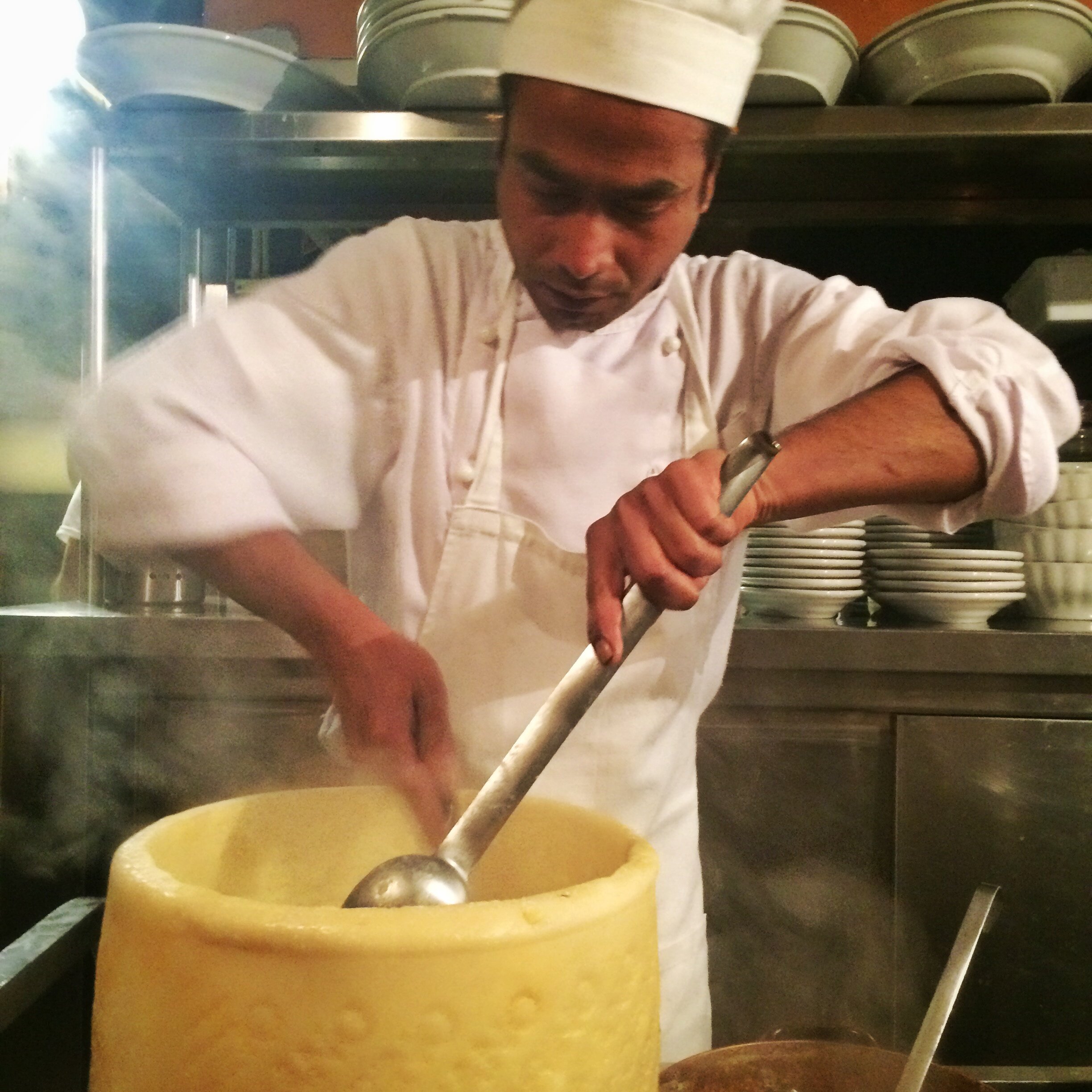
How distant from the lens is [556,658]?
51 centimetres

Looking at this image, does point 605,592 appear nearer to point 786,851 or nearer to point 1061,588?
point 786,851

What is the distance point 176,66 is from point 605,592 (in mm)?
577

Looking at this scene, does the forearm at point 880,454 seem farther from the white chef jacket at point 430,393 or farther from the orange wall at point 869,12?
the orange wall at point 869,12

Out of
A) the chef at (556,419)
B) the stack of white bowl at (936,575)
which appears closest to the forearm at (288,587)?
the chef at (556,419)

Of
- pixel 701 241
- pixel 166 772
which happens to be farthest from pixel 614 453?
pixel 166 772

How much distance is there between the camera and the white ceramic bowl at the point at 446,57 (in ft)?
2.16

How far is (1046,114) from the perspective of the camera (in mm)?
700

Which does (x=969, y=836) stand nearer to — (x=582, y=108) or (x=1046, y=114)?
(x=1046, y=114)

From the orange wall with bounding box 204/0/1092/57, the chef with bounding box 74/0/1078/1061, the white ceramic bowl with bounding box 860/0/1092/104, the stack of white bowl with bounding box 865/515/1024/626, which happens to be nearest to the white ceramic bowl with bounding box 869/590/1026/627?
the stack of white bowl with bounding box 865/515/1024/626

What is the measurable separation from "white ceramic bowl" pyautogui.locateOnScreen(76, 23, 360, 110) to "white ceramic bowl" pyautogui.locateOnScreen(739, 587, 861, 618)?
2.12ft

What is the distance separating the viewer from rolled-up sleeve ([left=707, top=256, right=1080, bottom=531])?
1.36 ft

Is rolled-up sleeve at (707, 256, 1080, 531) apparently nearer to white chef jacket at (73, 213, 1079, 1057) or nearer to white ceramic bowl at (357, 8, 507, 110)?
white chef jacket at (73, 213, 1079, 1057)

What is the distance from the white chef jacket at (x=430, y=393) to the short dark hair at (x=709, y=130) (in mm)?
87

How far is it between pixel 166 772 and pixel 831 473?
29.2 inches
